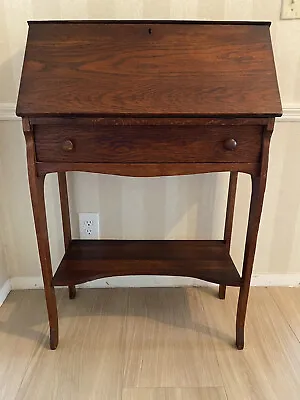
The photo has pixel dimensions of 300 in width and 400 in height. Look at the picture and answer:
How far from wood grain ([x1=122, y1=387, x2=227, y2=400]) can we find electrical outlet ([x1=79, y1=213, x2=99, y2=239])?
648 mm

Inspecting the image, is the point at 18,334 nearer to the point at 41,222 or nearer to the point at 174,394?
the point at 41,222

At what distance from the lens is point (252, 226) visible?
1.19 m

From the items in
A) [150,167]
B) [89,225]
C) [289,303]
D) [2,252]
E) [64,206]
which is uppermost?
[150,167]

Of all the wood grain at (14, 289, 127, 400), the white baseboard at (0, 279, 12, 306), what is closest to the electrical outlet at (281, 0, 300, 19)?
the wood grain at (14, 289, 127, 400)

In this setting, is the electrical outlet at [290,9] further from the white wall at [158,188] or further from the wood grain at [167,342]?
the wood grain at [167,342]

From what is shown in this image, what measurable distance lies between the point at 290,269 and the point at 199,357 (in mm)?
644

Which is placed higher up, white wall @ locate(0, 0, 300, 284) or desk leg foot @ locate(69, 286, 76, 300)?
white wall @ locate(0, 0, 300, 284)

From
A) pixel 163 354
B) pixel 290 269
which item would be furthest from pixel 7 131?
pixel 290 269

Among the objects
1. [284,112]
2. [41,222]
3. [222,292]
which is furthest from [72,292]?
[284,112]

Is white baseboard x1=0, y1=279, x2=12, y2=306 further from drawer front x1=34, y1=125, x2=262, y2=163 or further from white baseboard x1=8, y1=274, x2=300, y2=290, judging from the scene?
drawer front x1=34, y1=125, x2=262, y2=163

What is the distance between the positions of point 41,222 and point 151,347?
59 cm

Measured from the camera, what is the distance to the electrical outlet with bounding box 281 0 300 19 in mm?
1321

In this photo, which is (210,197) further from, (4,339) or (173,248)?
(4,339)

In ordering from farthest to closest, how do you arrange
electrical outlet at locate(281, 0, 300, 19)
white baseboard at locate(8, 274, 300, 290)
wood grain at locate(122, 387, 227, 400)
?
1. white baseboard at locate(8, 274, 300, 290)
2. electrical outlet at locate(281, 0, 300, 19)
3. wood grain at locate(122, 387, 227, 400)
